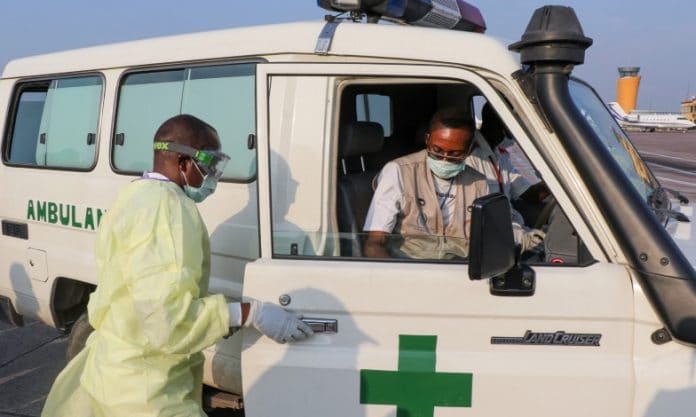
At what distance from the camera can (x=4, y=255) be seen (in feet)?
13.9

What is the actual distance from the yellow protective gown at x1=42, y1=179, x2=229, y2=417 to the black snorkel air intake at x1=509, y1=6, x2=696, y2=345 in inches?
51.3

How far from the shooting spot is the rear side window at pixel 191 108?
117 inches

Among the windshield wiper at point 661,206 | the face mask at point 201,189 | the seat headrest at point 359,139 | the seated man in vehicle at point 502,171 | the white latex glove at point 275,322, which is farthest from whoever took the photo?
the seated man in vehicle at point 502,171

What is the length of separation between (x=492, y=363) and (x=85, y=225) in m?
2.38

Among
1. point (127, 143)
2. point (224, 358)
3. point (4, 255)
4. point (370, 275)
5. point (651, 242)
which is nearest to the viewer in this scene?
point (651, 242)

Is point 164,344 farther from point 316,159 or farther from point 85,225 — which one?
point 85,225

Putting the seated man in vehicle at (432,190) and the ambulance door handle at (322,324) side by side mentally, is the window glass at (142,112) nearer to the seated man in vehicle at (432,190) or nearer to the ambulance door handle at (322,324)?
the seated man in vehicle at (432,190)

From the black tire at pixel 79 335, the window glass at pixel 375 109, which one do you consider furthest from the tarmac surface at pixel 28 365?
the window glass at pixel 375 109

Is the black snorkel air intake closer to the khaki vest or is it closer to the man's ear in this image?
the khaki vest

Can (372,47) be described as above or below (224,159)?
above

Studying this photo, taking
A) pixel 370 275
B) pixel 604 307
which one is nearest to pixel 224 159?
pixel 370 275

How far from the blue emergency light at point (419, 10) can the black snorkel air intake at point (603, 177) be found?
710mm

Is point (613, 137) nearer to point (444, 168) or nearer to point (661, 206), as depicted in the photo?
point (661, 206)

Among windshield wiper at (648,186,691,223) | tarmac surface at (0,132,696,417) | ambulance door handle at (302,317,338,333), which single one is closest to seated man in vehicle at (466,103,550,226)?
windshield wiper at (648,186,691,223)
